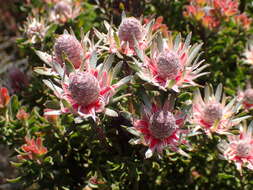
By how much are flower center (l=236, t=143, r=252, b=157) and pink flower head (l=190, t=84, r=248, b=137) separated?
0.75ft

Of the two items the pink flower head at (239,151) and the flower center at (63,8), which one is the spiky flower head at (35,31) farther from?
the pink flower head at (239,151)

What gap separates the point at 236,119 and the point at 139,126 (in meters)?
0.69

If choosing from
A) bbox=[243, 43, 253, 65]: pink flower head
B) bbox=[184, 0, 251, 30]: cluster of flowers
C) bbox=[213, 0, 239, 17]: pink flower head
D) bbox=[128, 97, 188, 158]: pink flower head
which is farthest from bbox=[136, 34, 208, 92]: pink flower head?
bbox=[243, 43, 253, 65]: pink flower head

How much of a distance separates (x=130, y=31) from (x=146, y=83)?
425 mm

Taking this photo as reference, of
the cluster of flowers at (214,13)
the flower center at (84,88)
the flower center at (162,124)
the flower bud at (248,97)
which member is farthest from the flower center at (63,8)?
the flower bud at (248,97)

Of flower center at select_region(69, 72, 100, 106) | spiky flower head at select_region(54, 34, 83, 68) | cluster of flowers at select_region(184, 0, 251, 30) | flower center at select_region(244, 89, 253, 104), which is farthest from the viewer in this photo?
cluster of flowers at select_region(184, 0, 251, 30)

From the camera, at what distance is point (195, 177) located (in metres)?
3.12

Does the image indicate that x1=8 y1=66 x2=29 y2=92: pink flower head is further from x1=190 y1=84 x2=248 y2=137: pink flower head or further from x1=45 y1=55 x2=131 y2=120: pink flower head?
x1=190 y1=84 x2=248 y2=137: pink flower head

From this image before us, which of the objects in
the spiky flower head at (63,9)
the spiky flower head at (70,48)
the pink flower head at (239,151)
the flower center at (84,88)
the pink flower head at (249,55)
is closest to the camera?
the flower center at (84,88)

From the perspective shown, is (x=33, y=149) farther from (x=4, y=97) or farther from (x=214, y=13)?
(x=214, y=13)

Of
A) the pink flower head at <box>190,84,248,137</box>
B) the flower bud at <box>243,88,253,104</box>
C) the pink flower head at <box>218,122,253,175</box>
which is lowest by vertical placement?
the pink flower head at <box>218,122,253,175</box>

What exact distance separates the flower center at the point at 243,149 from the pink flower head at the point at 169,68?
0.65 m

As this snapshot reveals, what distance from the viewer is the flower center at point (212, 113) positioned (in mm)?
2301

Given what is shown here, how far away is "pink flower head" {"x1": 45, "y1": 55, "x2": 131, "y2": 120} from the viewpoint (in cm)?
188
